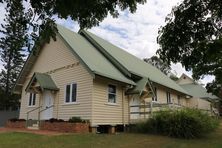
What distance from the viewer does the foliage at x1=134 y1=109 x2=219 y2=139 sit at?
15375mm

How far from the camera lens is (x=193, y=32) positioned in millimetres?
9133

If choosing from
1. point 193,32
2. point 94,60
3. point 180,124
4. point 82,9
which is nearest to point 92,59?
Result: point 94,60

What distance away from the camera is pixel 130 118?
66.7 ft

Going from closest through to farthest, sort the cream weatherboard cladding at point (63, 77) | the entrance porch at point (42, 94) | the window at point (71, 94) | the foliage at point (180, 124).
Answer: the foliage at point (180, 124), the cream weatherboard cladding at point (63, 77), the window at point (71, 94), the entrance porch at point (42, 94)

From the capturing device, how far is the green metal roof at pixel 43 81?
18781 millimetres

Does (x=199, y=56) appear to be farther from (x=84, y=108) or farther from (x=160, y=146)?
→ (x=84, y=108)

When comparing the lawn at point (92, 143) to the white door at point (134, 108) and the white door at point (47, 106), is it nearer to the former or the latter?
the white door at point (134, 108)

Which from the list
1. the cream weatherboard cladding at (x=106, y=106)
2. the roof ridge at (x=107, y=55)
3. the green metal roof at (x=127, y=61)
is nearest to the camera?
the cream weatherboard cladding at (x=106, y=106)

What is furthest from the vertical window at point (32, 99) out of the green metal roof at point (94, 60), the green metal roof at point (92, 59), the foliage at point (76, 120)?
the foliage at point (76, 120)

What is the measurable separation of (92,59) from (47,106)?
477cm

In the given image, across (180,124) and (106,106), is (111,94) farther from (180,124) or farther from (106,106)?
(180,124)

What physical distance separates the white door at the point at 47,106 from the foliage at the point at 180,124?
22.2ft

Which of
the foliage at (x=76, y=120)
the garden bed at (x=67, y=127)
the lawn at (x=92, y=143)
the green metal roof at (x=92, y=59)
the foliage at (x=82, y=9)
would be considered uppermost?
the green metal roof at (x=92, y=59)

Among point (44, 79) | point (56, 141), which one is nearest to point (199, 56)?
point (56, 141)
